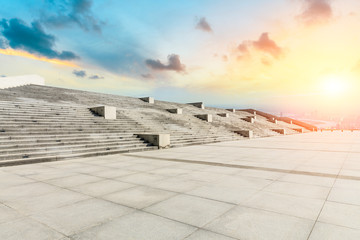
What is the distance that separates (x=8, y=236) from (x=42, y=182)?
3188 mm

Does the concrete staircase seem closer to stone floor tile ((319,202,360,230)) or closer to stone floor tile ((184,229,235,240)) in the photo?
stone floor tile ((184,229,235,240))

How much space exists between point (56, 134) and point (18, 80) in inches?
632

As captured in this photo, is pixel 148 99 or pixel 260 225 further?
pixel 148 99

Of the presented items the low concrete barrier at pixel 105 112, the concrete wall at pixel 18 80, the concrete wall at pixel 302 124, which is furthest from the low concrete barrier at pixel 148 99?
the concrete wall at pixel 302 124

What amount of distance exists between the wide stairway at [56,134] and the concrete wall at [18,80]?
8343mm

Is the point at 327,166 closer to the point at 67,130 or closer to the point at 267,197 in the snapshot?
the point at 267,197

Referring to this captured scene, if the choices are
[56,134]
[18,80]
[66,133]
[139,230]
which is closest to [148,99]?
[18,80]

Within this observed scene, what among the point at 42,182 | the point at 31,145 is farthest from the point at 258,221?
the point at 31,145

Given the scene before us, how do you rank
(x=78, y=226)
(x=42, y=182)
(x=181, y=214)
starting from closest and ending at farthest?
1. (x=78, y=226)
2. (x=181, y=214)
3. (x=42, y=182)

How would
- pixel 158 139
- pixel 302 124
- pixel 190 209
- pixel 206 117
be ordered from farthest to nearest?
pixel 302 124 < pixel 206 117 < pixel 158 139 < pixel 190 209

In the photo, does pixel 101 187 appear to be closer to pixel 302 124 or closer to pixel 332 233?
pixel 332 233

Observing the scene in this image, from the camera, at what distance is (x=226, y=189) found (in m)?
5.38

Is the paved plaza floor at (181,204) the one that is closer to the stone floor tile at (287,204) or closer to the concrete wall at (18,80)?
the stone floor tile at (287,204)

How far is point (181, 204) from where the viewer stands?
4.39 metres
